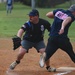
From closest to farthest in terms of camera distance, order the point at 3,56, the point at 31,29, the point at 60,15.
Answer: the point at 60,15 < the point at 31,29 < the point at 3,56

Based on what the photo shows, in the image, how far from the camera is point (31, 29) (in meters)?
8.81

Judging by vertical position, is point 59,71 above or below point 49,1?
above

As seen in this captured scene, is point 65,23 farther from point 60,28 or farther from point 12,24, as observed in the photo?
point 12,24

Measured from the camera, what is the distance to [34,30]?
8820mm

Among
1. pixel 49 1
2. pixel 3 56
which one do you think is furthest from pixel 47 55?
pixel 49 1

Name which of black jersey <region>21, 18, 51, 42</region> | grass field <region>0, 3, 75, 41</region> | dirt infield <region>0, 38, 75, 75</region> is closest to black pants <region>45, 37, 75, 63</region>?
black jersey <region>21, 18, 51, 42</region>

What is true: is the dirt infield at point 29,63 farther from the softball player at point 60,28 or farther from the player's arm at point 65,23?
the player's arm at point 65,23

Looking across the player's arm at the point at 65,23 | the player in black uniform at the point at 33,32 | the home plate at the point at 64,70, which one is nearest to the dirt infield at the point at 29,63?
the home plate at the point at 64,70

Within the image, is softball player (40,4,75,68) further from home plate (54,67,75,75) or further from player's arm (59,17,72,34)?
home plate (54,67,75,75)

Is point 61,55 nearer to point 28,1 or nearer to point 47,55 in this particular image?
point 47,55

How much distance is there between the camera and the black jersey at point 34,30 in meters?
8.77

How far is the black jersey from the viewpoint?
8.77 metres

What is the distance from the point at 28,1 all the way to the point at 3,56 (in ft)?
147

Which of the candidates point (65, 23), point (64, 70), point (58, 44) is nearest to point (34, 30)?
point (58, 44)
